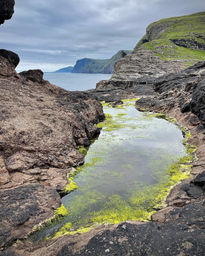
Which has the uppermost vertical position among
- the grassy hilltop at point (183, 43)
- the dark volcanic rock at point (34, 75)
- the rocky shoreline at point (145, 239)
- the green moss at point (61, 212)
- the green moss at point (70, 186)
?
the grassy hilltop at point (183, 43)

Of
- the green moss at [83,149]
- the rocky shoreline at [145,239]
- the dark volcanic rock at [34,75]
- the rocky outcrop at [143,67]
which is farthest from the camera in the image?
the rocky outcrop at [143,67]

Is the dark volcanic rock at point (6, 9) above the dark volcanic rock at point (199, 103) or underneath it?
above

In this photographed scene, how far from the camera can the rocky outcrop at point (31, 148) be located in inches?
432

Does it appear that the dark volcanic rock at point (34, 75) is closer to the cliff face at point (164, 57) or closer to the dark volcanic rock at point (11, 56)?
the dark volcanic rock at point (11, 56)

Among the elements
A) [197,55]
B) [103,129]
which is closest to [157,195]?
[103,129]

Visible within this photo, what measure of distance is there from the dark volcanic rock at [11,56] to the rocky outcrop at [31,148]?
0.14m

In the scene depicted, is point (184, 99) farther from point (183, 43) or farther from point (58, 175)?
point (183, 43)

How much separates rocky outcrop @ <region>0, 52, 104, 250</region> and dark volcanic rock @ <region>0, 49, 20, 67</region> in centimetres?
14

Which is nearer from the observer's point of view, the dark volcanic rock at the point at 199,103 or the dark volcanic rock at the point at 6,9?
the dark volcanic rock at the point at 6,9

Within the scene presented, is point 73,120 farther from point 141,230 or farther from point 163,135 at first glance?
point 141,230

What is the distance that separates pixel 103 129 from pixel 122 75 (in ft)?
185

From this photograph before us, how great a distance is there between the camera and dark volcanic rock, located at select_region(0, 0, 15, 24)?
19.9 metres

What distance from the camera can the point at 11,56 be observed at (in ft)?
87.0

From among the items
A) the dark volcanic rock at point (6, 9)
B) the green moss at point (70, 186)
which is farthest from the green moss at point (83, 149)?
the dark volcanic rock at point (6, 9)
